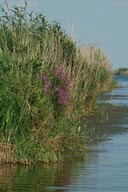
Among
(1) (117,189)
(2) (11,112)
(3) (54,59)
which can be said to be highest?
(3) (54,59)

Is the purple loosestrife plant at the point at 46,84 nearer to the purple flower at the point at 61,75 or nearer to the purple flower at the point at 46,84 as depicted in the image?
the purple flower at the point at 46,84

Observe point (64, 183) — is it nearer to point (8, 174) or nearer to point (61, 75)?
point (8, 174)

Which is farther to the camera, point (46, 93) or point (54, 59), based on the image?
point (54, 59)

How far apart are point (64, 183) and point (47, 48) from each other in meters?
4.89

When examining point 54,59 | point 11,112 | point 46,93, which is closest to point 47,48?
point 54,59

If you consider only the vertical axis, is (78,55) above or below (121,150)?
above

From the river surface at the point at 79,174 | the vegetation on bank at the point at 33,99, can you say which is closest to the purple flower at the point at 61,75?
the vegetation on bank at the point at 33,99

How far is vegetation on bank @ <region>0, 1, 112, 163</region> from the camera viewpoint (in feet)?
46.8

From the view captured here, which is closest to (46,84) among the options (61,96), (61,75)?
(61,96)

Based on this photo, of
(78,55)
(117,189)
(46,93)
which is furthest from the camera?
(78,55)

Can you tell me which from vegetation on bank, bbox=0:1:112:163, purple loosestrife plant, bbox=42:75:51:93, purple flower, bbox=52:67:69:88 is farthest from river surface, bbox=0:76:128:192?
purple flower, bbox=52:67:69:88

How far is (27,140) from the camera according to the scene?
1441cm

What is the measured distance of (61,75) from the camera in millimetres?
16484

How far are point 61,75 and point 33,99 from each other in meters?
1.85
